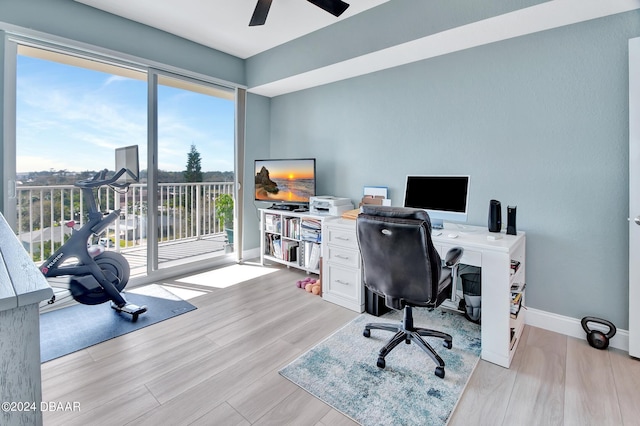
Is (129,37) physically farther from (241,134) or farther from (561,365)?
(561,365)

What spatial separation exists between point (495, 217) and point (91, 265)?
3196mm

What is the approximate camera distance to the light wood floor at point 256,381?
152 centimetres

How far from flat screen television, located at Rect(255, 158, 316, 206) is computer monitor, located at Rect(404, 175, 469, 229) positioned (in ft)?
4.26

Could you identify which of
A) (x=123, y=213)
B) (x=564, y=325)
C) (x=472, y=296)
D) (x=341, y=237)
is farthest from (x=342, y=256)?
(x=123, y=213)

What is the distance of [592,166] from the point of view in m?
2.18

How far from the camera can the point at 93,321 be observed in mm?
2479

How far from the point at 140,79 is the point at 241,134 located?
124 centimetres

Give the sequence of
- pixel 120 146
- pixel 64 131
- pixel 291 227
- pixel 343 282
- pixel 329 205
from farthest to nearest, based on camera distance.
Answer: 1. pixel 291 227
2. pixel 329 205
3. pixel 120 146
4. pixel 64 131
5. pixel 343 282

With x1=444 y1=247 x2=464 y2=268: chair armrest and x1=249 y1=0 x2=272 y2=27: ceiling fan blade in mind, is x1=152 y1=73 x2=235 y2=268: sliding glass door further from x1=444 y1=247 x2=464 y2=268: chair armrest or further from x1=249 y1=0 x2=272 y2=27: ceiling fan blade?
x1=444 y1=247 x2=464 y2=268: chair armrest

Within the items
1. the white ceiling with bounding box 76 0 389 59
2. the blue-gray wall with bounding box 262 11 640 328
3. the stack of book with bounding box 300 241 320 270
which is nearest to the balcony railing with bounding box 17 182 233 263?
the stack of book with bounding box 300 241 320 270

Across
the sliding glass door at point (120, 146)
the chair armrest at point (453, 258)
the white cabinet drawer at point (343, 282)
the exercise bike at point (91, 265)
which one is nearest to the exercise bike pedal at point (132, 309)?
the exercise bike at point (91, 265)

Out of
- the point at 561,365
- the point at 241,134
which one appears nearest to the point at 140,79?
the point at 241,134

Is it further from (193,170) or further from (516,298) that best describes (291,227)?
(516,298)

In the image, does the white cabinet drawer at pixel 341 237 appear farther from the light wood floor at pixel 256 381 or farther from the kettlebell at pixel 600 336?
the kettlebell at pixel 600 336
